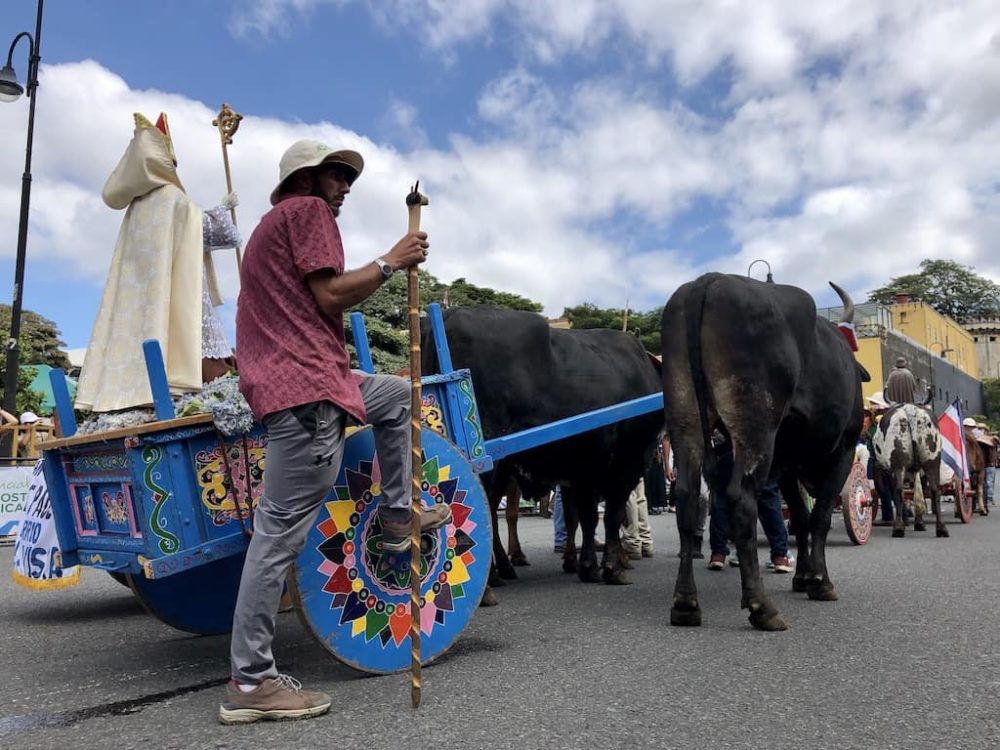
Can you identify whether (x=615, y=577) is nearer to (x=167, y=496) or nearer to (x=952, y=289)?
(x=167, y=496)

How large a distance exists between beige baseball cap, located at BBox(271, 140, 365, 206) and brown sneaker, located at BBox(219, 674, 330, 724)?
1.87 m

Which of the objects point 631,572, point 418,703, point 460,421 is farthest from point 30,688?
point 631,572

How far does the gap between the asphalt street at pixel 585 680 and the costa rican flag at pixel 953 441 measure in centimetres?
738

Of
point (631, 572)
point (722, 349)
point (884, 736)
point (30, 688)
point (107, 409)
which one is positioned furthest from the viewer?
point (631, 572)

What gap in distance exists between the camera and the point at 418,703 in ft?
10.5

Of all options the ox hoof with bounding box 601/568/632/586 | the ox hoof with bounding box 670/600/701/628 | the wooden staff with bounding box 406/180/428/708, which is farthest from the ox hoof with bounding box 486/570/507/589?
the wooden staff with bounding box 406/180/428/708

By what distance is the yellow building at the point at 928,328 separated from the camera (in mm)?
48875

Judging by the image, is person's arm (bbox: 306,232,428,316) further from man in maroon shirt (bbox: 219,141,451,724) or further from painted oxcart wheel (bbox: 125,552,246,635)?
painted oxcart wheel (bbox: 125,552,246,635)

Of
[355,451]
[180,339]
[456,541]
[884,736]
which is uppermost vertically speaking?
[180,339]

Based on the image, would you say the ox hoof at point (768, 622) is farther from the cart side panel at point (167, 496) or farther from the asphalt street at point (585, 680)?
the cart side panel at point (167, 496)

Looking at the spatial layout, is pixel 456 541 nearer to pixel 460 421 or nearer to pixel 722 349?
pixel 460 421

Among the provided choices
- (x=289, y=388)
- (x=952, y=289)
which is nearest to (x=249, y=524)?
(x=289, y=388)

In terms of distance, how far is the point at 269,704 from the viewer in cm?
307

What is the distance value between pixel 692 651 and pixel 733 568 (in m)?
3.65
